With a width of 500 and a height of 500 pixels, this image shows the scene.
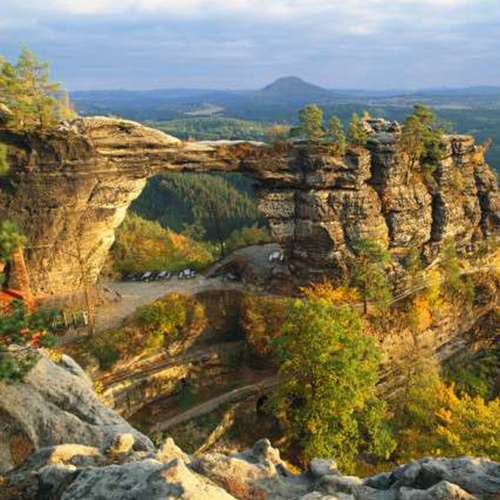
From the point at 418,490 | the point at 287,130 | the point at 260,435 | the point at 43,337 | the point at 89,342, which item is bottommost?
the point at 260,435

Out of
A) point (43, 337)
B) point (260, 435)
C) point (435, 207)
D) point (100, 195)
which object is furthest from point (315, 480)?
point (435, 207)

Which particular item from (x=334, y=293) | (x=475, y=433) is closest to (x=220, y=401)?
(x=334, y=293)

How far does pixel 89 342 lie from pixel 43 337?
59.5 feet

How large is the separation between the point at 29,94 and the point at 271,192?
19492mm

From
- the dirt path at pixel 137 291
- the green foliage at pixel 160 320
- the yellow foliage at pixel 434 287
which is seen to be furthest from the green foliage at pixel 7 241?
the yellow foliage at pixel 434 287

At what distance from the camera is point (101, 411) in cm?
1523

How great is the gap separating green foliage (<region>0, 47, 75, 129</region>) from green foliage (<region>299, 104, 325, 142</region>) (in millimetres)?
18179

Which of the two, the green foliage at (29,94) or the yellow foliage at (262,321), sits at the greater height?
the green foliage at (29,94)

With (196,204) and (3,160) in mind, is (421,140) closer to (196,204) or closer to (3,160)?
(3,160)

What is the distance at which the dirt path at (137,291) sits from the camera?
3416 cm

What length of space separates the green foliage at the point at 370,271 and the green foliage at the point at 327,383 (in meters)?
9.20

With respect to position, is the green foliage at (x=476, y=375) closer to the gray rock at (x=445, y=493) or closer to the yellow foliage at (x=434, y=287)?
the yellow foliage at (x=434, y=287)

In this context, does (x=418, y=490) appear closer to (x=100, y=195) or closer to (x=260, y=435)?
(x=260, y=435)

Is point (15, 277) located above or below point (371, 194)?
below
